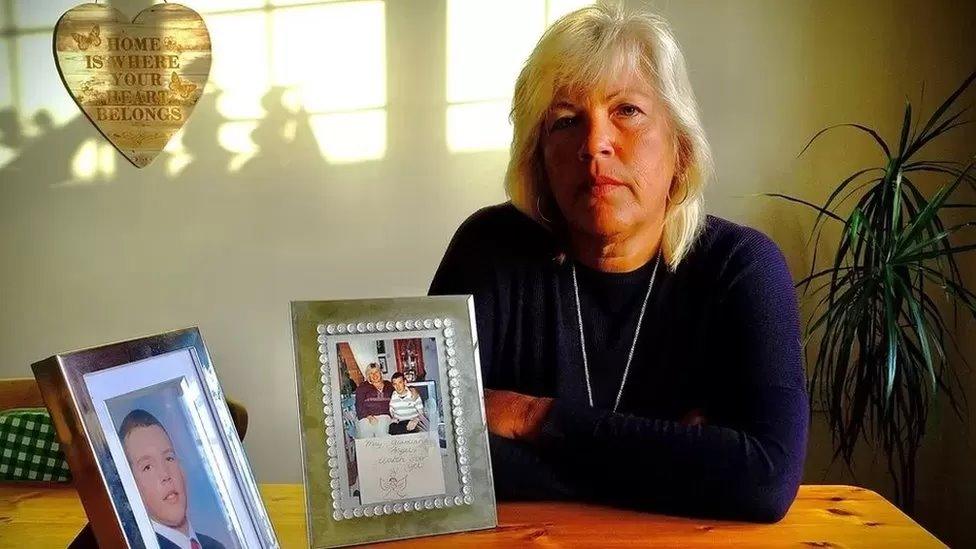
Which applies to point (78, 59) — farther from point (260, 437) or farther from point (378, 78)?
point (260, 437)

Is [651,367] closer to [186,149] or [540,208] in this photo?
[540,208]

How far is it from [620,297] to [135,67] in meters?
2.17

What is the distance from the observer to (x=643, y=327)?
1.37m

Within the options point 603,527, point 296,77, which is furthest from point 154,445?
point 296,77

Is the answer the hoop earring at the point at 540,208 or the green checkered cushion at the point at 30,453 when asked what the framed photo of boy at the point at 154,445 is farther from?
the green checkered cushion at the point at 30,453

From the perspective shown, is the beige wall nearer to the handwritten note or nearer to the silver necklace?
the silver necklace

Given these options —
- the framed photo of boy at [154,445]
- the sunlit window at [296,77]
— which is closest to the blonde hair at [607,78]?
the framed photo of boy at [154,445]

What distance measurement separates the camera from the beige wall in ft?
8.36

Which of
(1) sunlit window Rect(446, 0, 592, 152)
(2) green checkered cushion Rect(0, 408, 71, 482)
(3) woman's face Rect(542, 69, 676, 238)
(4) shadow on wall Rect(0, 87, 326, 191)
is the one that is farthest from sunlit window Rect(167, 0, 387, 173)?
(3) woman's face Rect(542, 69, 676, 238)

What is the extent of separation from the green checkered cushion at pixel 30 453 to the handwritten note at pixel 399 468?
3.17 ft

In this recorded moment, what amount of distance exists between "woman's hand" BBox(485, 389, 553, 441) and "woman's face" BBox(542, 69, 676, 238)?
0.31 m

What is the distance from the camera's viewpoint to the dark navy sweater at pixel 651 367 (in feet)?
3.57

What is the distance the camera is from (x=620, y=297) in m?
1.39

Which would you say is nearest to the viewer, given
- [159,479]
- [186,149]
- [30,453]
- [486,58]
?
[159,479]
